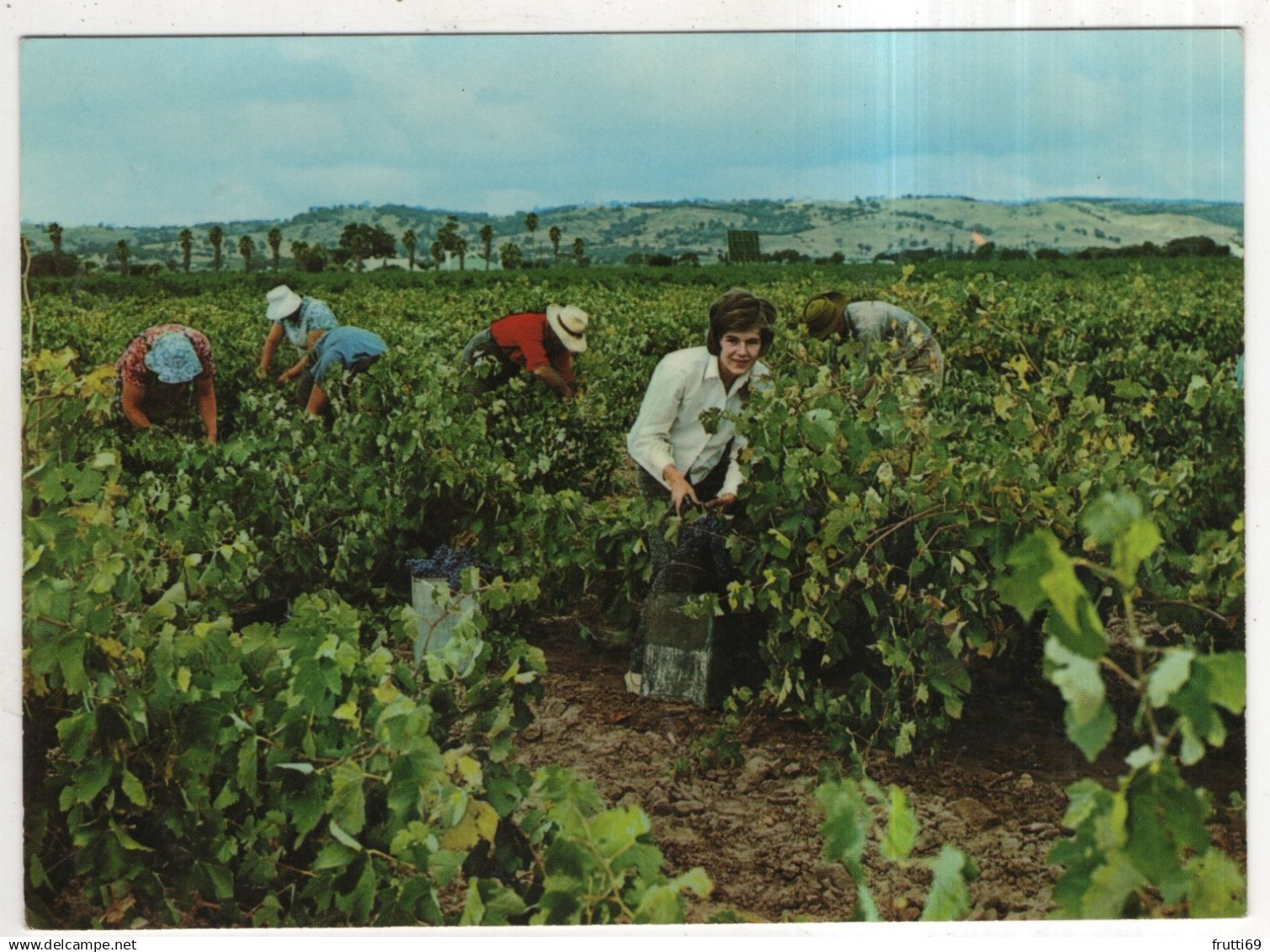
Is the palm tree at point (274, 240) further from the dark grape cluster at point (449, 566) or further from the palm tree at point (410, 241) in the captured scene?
the dark grape cluster at point (449, 566)

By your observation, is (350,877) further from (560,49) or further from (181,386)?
(560,49)

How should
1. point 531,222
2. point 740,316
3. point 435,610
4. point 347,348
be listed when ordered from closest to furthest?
point 531,222 → point 740,316 → point 435,610 → point 347,348

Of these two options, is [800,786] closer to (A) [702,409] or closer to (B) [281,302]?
(A) [702,409]

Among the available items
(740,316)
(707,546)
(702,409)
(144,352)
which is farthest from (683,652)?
(144,352)

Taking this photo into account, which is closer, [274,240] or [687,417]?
[274,240]

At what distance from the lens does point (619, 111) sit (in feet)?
10.3

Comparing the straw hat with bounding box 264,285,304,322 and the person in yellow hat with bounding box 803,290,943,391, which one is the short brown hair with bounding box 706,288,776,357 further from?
the straw hat with bounding box 264,285,304,322

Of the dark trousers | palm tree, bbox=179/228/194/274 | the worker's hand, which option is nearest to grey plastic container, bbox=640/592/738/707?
the dark trousers

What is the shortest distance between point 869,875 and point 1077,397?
1362 mm

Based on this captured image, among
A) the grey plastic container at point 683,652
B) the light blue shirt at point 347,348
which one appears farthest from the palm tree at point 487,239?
the grey plastic container at point 683,652

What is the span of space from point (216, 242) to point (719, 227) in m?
1.26

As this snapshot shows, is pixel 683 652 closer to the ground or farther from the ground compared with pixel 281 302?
closer to the ground

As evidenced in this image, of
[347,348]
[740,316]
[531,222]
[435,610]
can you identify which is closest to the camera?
[531,222]

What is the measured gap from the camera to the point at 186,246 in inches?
129
